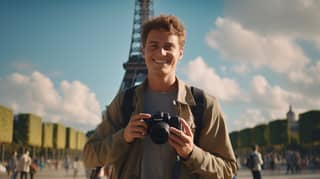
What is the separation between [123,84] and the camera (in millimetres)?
48094

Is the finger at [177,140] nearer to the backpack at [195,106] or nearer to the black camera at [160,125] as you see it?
the black camera at [160,125]

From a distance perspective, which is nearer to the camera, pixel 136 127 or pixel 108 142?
pixel 136 127

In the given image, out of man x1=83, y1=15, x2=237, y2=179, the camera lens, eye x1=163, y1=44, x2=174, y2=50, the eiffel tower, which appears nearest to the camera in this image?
the camera lens

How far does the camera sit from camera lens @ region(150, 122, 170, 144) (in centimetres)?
211

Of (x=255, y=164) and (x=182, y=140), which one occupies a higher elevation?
(x=255, y=164)

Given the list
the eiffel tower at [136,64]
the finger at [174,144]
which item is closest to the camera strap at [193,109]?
the finger at [174,144]

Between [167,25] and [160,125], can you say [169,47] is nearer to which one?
[167,25]

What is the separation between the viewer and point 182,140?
7.02 feet

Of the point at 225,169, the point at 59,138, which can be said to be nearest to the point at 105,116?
the point at 225,169

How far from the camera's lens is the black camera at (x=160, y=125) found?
2117mm

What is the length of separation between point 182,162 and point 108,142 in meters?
0.34

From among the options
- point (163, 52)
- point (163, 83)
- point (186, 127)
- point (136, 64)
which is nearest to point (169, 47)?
point (163, 52)

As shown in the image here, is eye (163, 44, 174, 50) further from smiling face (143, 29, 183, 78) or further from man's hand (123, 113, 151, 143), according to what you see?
man's hand (123, 113, 151, 143)

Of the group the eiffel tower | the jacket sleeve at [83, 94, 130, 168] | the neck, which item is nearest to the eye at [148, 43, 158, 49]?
the neck
